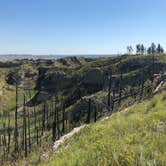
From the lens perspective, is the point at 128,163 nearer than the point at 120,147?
Yes

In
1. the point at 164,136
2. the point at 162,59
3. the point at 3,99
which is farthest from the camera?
the point at 3,99

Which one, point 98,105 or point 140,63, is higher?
point 140,63

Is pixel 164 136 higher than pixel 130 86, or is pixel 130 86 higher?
pixel 164 136

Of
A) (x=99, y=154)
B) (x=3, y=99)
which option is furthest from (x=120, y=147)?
(x=3, y=99)

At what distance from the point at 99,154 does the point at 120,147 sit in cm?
46

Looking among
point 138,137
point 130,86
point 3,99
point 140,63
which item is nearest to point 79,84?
point 140,63

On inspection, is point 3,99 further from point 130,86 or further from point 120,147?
point 120,147

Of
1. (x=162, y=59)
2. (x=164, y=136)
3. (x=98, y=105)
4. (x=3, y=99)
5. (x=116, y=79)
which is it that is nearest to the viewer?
(x=164, y=136)

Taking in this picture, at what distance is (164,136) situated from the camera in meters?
5.93

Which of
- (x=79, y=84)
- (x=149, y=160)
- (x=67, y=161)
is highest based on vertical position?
(x=149, y=160)

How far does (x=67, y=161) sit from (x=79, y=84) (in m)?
109

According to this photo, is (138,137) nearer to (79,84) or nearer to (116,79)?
(116,79)

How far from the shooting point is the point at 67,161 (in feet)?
18.9

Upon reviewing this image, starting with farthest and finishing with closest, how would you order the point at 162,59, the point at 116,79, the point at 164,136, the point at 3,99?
the point at 3,99, the point at 162,59, the point at 116,79, the point at 164,136
